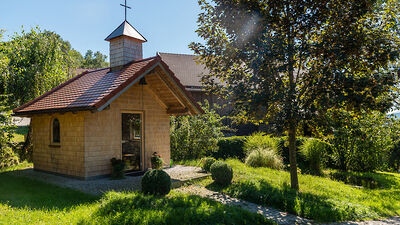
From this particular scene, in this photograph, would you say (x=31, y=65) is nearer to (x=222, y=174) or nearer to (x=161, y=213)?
(x=222, y=174)

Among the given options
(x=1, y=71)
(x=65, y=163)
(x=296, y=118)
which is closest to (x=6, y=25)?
(x=1, y=71)

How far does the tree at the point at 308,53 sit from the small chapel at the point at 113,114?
3.14 meters

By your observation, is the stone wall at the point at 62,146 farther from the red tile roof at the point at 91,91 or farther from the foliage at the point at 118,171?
the foliage at the point at 118,171

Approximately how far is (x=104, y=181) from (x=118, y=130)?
1909 millimetres

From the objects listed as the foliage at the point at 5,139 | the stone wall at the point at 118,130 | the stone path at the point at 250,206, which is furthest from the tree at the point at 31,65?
the stone path at the point at 250,206

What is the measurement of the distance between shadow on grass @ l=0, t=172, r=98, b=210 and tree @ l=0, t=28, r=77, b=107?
20.8 feet

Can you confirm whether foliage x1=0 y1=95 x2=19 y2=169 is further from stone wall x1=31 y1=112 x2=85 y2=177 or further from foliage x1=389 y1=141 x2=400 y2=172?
foliage x1=389 y1=141 x2=400 y2=172

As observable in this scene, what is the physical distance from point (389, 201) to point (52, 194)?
32.1 ft

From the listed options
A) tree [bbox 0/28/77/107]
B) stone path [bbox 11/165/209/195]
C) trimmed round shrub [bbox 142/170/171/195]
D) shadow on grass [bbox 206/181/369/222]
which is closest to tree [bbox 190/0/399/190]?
shadow on grass [bbox 206/181/369/222]

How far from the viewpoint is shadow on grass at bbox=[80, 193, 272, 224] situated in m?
5.14

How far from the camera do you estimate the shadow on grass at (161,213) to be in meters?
5.14

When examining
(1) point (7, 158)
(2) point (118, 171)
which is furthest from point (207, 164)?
(1) point (7, 158)

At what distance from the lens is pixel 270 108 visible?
8.04 m

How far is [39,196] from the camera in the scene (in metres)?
7.12
